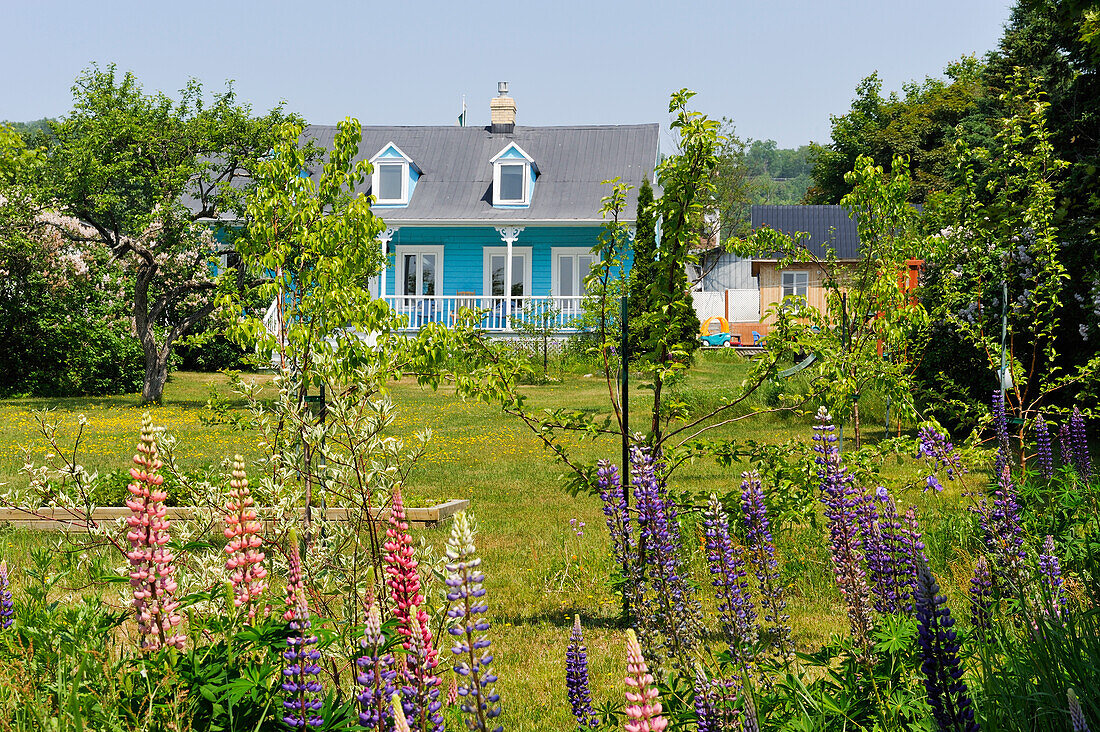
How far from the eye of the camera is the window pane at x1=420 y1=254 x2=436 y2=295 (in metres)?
29.4

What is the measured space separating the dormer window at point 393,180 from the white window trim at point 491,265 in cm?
302

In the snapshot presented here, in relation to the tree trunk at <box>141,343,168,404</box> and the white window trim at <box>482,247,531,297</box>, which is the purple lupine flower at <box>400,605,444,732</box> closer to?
the tree trunk at <box>141,343,168,404</box>

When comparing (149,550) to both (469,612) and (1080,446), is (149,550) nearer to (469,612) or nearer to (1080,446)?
(469,612)

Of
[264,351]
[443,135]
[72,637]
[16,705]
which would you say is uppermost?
[443,135]

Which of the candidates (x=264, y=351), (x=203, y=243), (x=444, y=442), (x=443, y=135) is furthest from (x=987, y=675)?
Result: (x=443, y=135)

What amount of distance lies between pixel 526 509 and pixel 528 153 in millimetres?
22197

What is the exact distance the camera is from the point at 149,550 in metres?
2.49

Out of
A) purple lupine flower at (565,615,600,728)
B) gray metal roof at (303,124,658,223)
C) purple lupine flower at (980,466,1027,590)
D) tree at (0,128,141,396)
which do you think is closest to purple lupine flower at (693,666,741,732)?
purple lupine flower at (565,615,600,728)

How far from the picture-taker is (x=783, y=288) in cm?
3531

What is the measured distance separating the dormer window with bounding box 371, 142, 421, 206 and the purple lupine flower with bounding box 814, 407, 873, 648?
2613 cm

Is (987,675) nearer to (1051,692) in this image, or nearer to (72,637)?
(1051,692)

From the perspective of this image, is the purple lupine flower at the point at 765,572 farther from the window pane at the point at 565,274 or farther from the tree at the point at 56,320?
the window pane at the point at 565,274

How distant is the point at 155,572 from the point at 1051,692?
2.46m

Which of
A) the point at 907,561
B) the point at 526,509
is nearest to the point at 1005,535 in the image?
the point at 907,561
